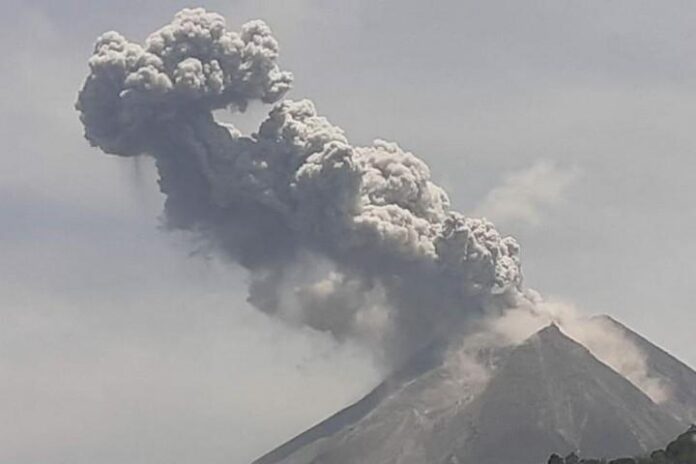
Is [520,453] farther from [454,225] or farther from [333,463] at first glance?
[454,225]

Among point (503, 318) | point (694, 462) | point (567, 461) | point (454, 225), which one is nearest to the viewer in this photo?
point (694, 462)

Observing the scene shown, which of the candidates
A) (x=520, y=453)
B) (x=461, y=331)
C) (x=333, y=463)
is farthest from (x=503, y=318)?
(x=333, y=463)

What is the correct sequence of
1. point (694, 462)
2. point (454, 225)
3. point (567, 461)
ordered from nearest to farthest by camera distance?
1. point (694, 462)
2. point (567, 461)
3. point (454, 225)

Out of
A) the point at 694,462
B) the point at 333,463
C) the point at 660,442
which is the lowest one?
the point at 694,462

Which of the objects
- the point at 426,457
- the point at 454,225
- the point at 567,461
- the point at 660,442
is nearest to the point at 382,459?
the point at 426,457

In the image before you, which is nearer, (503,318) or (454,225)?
(454,225)

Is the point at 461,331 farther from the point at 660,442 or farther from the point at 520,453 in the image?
the point at 660,442

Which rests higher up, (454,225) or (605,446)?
(454,225)

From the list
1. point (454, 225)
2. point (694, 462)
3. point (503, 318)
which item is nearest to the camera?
point (694, 462)

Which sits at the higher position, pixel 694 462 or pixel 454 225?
pixel 454 225
